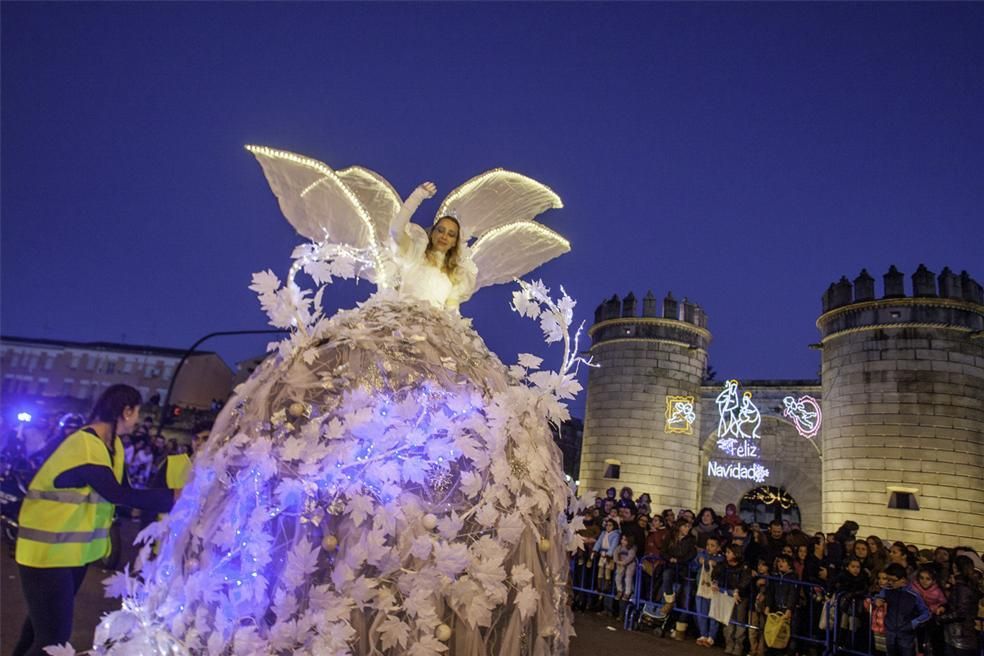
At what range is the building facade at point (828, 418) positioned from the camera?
1814cm

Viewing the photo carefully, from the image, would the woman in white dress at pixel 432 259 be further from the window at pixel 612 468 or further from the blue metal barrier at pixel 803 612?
the window at pixel 612 468

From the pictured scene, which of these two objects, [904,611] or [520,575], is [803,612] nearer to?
[904,611]

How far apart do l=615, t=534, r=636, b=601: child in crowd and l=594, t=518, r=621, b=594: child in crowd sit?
0.60 ft

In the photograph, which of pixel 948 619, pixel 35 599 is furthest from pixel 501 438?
pixel 948 619

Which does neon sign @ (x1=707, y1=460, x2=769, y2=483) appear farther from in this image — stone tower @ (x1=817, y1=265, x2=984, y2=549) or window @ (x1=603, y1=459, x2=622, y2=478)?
window @ (x1=603, y1=459, x2=622, y2=478)

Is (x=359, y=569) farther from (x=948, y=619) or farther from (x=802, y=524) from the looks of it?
(x=802, y=524)

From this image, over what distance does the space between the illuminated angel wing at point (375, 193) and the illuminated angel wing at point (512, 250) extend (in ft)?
2.29

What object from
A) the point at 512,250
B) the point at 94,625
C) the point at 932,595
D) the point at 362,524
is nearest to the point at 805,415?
the point at 932,595

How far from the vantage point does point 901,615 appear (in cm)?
710

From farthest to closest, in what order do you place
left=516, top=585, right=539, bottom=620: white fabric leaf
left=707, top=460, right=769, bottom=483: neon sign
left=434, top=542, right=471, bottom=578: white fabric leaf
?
left=707, top=460, right=769, bottom=483: neon sign, left=516, top=585, right=539, bottom=620: white fabric leaf, left=434, top=542, right=471, bottom=578: white fabric leaf

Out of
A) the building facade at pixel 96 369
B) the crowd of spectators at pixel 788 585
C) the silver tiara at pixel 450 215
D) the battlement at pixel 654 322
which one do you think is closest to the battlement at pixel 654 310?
the battlement at pixel 654 322

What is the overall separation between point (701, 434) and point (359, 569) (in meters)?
24.4

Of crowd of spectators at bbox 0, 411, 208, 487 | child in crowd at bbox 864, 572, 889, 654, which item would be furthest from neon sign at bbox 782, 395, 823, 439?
crowd of spectators at bbox 0, 411, 208, 487

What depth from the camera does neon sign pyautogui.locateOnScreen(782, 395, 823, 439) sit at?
73.0ft
